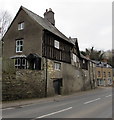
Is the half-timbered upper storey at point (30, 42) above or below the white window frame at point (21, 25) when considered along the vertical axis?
below

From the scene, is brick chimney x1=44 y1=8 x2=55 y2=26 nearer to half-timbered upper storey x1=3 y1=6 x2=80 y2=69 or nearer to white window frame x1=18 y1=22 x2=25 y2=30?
half-timbered upper storey x1=3 y1=6 x2=80 y2=69

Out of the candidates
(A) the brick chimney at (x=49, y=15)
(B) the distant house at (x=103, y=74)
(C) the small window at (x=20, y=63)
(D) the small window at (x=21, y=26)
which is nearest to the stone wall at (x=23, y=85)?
(C) the small window at (x=20, y=63)

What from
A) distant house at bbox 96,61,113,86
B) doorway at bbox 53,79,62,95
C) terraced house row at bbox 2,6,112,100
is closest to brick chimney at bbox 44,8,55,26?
terraced house row at bbox 2,6,112,100

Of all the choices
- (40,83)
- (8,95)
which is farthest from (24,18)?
(8,95)

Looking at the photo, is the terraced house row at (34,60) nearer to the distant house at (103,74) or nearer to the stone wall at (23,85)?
the stone wall at (23,85)

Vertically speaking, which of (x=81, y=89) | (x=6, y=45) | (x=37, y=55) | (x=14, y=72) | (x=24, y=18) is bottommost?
(x=81, y=89)

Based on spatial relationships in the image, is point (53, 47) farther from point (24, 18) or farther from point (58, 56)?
point (24, 18)

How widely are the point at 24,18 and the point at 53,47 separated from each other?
555cm

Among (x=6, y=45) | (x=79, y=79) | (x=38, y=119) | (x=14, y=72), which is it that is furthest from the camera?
(x=79, y=79)

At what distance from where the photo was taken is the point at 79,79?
3778 cm

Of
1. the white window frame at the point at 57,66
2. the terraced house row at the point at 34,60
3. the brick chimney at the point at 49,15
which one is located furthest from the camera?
the brick chimney at the point at 49,15

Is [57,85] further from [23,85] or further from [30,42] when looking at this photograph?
[23,85]

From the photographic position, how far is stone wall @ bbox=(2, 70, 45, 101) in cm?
1850

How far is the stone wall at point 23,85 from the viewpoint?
18500 millimetres
